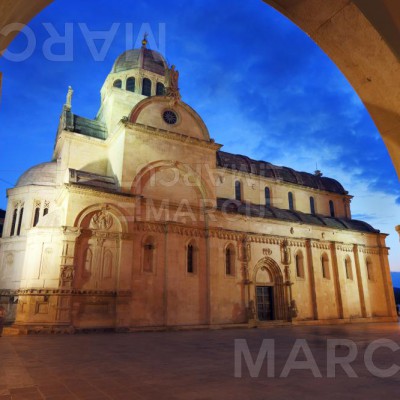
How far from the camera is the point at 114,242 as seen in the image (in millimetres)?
20062

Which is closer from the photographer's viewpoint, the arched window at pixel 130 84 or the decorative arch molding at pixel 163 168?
the decorative arch molding at pixel 163 168

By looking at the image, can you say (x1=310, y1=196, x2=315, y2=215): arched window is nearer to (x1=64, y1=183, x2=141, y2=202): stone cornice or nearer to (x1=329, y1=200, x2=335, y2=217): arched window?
(x1=329, y1=200, x2=335, y2=217): arched window

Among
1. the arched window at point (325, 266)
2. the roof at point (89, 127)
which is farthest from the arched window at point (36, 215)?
the arched window at point (325, 266)

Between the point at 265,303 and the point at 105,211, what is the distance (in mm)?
14461

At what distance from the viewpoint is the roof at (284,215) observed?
27261 millimetres

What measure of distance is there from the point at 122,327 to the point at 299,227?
17335 mm

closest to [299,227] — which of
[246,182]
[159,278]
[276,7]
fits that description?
[246,182]

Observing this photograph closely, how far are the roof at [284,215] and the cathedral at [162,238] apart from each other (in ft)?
0.68

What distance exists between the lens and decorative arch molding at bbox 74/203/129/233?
19.5 meters

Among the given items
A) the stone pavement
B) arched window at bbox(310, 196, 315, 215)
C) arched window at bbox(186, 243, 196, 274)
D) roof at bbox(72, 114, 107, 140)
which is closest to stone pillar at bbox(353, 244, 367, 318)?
arched window at bbox(310, 196, 315, 215)

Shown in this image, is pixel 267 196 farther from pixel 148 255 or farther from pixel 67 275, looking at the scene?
pixel 67 275

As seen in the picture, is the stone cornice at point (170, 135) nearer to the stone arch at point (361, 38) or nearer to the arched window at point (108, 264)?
the arched window at point (108, 264)

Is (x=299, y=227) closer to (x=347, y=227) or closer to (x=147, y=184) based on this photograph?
(x=347, y=227)

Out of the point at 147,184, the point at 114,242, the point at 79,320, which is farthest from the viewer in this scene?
the point at 147,184
